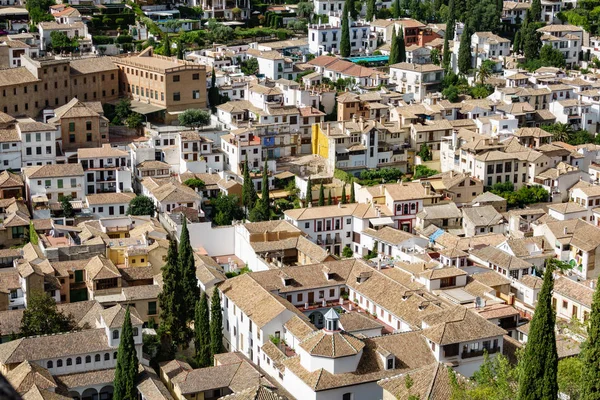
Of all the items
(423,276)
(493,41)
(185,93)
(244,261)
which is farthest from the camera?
(493,41)

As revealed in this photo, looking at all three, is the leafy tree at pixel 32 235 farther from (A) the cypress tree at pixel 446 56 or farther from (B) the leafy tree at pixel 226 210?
(A) the cypress tree at pixel 446 56

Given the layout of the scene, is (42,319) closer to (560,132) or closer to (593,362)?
(593,362)

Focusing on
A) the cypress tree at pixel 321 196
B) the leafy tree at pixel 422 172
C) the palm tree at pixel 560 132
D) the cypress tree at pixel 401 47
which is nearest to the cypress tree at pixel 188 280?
the cypress tree at pixel 321 196

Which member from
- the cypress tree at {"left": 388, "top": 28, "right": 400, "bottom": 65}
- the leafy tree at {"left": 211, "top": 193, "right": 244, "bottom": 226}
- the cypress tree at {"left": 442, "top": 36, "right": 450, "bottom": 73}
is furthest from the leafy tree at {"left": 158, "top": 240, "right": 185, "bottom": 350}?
the cypress tree at {"left": 442, "top": 36, "right": 450, "bottom": 73}

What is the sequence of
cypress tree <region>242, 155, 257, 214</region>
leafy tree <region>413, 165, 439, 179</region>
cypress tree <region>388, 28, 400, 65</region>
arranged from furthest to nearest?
cypress tree <region>388, 28, 400, 65</region>
leafy tree <region>413, 165, 439, 179</region>
cypress tree <region>242, 155, 257, 214</region>

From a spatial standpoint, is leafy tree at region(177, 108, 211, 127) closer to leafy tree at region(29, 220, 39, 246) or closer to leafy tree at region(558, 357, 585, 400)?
leafy tree at region(29, 220, 39, 246)

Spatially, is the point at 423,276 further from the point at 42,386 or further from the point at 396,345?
the point at 42,386

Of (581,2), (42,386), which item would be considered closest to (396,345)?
(42,386)
